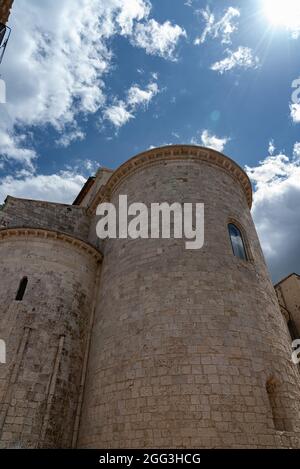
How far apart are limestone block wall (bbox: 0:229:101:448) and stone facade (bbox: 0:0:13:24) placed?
384 inches

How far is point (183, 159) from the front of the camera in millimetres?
10750

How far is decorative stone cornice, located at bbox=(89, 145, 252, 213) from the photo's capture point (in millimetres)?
10773

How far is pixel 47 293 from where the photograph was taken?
9.21 metres

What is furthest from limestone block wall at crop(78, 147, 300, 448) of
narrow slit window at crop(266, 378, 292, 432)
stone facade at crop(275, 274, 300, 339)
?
stone facade at crop(275, 274, 300, 339)

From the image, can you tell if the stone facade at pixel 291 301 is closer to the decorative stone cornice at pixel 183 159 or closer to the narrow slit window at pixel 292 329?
the narrow slit window at pixel 292 329

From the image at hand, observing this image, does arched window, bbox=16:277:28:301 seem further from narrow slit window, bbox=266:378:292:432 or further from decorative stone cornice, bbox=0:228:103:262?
narrow slit window, bbox=266:378:292:432

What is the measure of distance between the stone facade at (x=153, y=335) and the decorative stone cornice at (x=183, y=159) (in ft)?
0.13

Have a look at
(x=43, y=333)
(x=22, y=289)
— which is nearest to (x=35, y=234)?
(x=22, y=289)

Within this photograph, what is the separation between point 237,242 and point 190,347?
12.7 ft

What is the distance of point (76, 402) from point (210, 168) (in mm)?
8470

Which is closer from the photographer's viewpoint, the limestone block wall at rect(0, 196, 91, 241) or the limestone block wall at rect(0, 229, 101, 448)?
the limestone block wall at rect(0, 229, 101, 448)

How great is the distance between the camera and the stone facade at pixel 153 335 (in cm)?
610
